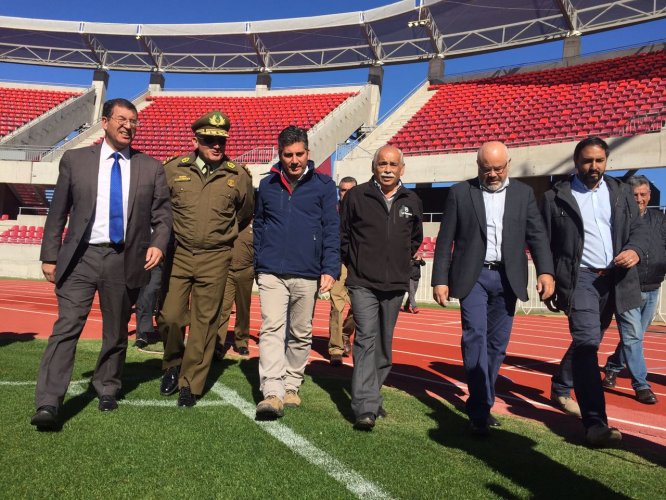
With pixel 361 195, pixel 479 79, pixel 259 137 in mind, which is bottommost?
pixel 361 195

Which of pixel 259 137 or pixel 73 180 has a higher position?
pixel 259 137

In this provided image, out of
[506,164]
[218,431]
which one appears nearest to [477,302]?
[506,164]

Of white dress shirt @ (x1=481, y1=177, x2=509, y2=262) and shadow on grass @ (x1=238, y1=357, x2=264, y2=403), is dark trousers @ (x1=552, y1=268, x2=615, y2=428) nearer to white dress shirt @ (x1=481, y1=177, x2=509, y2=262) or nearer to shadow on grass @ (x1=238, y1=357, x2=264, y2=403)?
white dress shirt @ (x1=481, y1=177, x2=509, y2=262)

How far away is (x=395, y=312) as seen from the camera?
4.05 metres

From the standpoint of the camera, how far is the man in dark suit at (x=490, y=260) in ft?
12.6

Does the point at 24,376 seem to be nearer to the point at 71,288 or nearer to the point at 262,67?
the point at 71,288

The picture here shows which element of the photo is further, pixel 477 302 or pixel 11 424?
pixel 477 302

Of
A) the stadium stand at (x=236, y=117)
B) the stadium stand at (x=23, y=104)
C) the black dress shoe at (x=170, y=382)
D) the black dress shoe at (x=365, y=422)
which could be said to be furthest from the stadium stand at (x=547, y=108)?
the stadium stand at (x=23, y=104)

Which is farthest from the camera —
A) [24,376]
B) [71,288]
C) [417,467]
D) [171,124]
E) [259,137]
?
[171,124]

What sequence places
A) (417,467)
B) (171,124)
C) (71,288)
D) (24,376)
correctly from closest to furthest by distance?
1. (417,467)
2. (71,288)
3. (24,376)
4. (171,124)

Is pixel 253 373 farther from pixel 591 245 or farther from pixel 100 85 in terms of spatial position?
pixel 100 85

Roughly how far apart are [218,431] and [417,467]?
3.97 ft

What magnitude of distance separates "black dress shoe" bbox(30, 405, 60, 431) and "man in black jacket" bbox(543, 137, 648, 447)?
10.7 ft

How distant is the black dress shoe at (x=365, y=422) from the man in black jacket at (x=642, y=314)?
274cm
